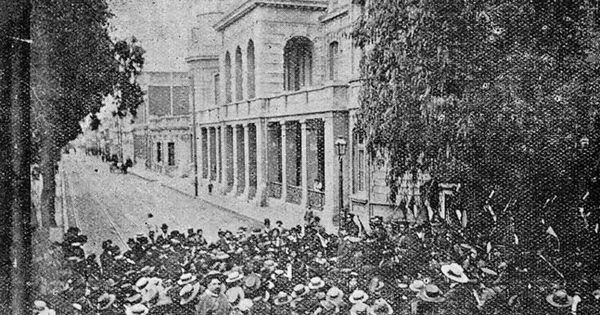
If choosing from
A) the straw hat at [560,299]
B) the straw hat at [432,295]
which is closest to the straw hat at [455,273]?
the straw hat at [432,295]

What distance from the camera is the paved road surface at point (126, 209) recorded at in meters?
11.9

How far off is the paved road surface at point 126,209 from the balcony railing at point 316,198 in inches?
82.9

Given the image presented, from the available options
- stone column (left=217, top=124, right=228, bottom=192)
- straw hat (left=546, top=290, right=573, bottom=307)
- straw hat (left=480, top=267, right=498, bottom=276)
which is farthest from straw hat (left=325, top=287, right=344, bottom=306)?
stone column (left=217, top=124, right=228, bottom=192)

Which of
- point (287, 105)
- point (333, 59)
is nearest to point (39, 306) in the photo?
point (287, 105)

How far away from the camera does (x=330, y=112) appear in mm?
19188

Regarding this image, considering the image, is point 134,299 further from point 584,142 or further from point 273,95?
point 273,95

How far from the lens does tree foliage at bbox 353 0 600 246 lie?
822 centimetres

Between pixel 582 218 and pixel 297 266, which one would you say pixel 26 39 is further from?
pixel 582 218

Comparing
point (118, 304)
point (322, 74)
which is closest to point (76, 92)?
point (118, 304)

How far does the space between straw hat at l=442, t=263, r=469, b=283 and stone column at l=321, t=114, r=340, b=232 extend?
34.2 feet

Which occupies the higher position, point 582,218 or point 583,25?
point 583,25

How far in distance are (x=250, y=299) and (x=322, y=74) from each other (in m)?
20.1

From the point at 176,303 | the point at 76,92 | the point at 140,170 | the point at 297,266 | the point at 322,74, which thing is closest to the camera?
the point at 176,303

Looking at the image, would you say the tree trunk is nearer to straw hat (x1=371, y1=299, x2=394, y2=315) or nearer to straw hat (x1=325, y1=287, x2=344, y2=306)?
straw hat (x1=325, y1=287, x2=344, y2=306)
